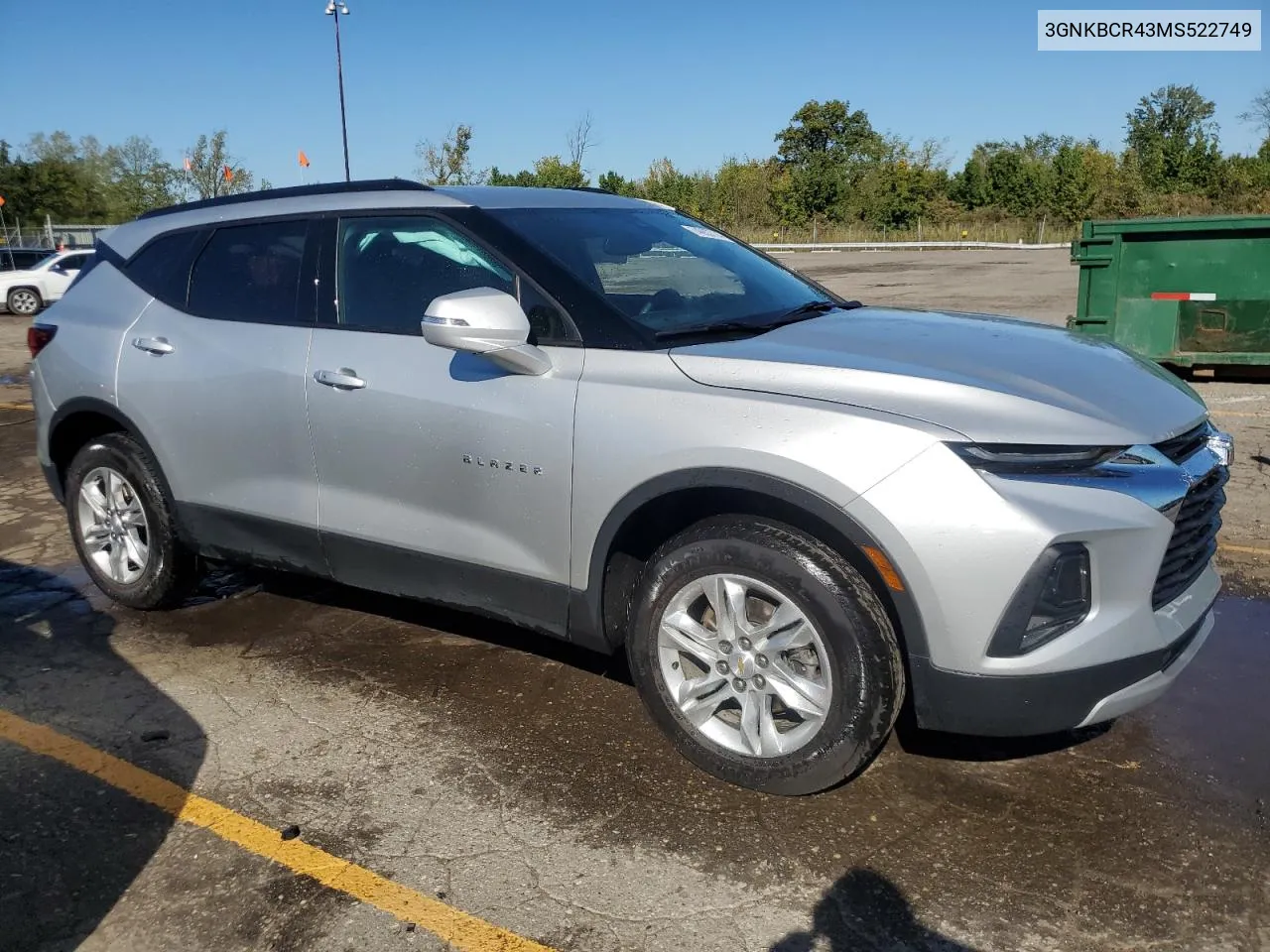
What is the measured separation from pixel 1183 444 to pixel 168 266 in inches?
158

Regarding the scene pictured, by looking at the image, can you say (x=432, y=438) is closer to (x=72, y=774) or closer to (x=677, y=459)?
(x=677, y=459)

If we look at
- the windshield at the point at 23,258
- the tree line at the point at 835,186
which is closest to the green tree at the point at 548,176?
the tree line at the point at 835,186

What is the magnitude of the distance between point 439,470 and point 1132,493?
6.93ft

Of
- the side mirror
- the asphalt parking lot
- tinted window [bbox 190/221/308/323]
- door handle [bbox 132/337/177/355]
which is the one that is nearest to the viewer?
the asphalt parking lot

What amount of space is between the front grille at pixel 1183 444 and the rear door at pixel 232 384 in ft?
9.34

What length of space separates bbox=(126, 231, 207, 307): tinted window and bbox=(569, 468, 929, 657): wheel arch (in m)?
2.38

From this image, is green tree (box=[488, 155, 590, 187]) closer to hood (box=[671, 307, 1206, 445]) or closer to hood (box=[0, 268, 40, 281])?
hood (box=[0, 268, 40, 281])

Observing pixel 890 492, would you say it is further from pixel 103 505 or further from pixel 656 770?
pixel 103 505

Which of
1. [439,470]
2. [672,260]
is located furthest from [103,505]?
[672,260]

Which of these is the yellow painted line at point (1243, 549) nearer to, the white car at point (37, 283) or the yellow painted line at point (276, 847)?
the yellow painted line at point (276, 847)

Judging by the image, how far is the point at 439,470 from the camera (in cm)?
361

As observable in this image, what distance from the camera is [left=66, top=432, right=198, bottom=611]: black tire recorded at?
4625mm

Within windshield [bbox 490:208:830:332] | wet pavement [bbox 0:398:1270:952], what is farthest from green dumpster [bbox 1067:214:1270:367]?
windshield [bbox 490:208:830:332]

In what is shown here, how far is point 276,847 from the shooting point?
9.71 feet
